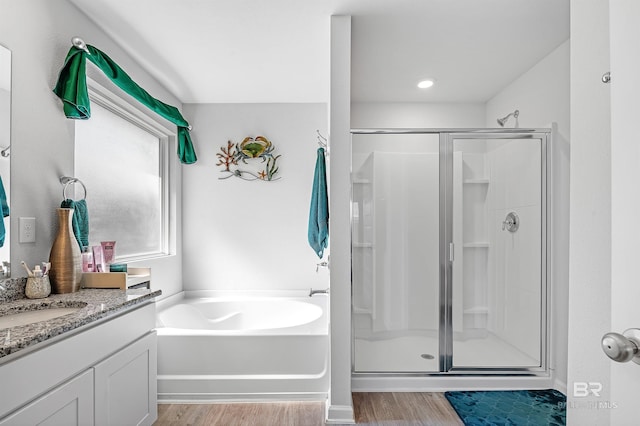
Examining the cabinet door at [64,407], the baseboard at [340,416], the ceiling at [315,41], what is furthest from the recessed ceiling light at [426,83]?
the cabinet door at [64,407]

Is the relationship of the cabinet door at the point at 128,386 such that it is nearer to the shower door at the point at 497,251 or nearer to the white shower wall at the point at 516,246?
the shower door at the point at 497,251

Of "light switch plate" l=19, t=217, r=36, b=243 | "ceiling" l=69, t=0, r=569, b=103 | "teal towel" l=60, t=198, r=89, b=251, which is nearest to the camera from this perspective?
"light switch plate" l=19, t=217, r=36, b=243

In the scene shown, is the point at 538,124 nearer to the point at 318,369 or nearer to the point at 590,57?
the point at 590,57

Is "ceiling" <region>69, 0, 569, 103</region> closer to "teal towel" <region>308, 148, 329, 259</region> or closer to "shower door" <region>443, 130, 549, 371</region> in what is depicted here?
"shower door" <region>443, 130, 549, 371</region>

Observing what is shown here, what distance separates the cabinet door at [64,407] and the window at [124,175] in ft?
4.36

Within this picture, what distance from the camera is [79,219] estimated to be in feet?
6.50

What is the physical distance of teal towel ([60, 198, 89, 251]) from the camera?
191 centimetres

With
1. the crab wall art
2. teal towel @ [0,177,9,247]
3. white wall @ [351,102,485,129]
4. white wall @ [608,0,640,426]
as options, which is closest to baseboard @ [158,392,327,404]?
teal towel @ [0,177,9,247]

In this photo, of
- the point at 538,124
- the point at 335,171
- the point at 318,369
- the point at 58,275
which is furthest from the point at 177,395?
the point at 538,124

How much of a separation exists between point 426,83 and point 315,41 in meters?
1.34

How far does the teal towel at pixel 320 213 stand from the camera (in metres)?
2.92

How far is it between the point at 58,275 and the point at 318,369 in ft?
5.22

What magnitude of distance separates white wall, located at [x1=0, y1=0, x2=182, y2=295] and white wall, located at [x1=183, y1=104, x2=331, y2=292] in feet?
5.19

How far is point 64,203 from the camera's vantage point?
1.89 metres
